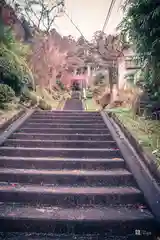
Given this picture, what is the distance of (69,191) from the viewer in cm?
280

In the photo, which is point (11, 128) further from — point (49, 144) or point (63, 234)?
point (63, 234)

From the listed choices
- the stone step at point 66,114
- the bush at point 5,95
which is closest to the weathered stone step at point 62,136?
the stone step at point 66,114

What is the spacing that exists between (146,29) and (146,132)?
6.26 feet

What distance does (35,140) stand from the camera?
13.9ft

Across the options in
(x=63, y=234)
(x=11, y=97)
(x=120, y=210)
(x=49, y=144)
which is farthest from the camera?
(x=11, y=97)

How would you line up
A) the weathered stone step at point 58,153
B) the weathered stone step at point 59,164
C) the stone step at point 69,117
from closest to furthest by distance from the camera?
the weathered stone step at point 59,164
the weathered stone step at point 58,153
the stone step at point 69,117

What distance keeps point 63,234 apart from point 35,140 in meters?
2.13

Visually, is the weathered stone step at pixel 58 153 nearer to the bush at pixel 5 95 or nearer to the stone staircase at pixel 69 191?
the stone staircase at pixel 69 191

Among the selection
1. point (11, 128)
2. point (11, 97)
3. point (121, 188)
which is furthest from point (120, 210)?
point (11, 97)

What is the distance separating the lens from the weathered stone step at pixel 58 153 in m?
3.79

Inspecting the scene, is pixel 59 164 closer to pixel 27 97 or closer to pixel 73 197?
pixel 73 197

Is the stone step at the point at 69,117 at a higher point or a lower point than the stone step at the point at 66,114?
lower

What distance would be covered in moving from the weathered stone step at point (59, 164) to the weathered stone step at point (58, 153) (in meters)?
0.33

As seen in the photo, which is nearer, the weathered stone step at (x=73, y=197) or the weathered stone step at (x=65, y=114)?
the weathered stone step at (x=73, y=197)
